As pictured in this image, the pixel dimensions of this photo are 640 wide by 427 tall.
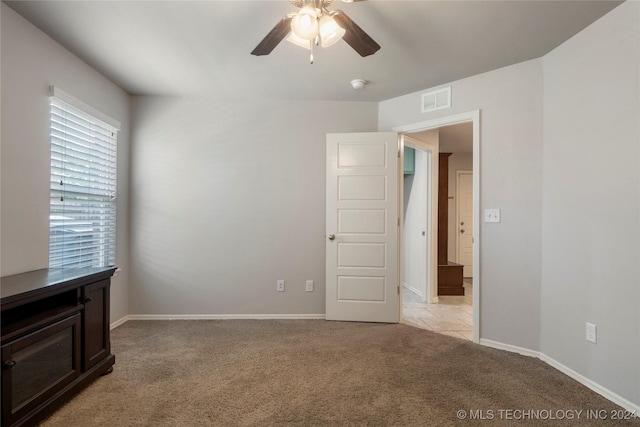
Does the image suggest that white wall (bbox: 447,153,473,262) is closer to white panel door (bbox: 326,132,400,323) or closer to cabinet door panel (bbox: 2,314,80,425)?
white panel door (bbox: 326,132,400,323)

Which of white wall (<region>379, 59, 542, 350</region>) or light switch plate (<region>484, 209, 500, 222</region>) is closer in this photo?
white wall (<region>379, 59, 542, 350</region>)

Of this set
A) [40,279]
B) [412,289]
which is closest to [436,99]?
[412,289]

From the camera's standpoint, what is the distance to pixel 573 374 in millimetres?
2301

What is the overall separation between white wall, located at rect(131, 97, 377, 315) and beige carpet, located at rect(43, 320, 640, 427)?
1.86 feet

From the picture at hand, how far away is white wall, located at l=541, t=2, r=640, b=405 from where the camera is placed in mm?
1944

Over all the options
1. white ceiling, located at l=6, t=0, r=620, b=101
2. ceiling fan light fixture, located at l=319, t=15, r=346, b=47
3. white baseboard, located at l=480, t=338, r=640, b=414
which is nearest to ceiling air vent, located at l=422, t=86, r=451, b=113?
white ceiling, located at l=6, t=0, r=620, b=101

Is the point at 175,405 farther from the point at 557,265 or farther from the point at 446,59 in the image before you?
the point at 446,59

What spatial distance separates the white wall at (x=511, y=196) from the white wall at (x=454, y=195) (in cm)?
347

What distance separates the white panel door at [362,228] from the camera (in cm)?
347

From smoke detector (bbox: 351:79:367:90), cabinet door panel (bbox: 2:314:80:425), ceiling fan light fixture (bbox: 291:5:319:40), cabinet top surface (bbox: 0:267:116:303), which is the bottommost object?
cabinet door panel (bbox: 2:314:80:425)

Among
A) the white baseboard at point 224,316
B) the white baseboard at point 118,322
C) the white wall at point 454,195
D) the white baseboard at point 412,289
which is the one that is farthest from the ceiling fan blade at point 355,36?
the white wall at point 454,195

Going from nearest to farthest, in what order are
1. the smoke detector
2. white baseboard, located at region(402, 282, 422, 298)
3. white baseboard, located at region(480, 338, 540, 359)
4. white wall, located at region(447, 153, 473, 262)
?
white baseboard, located at region(480, 338, 540, 359), the smoke detector, white baseboard, located at region(402, 282, 422, 298), white wall, located at region(447, 153, 473, 262)

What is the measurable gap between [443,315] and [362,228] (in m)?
1.51

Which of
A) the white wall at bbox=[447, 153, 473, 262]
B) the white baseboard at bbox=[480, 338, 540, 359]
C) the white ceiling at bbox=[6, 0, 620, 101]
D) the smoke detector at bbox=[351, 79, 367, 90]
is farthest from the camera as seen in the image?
the white wall at bbox=[447, 153, 473, 262]
